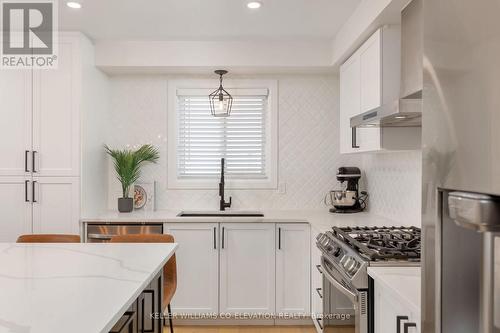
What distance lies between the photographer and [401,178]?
3072mm

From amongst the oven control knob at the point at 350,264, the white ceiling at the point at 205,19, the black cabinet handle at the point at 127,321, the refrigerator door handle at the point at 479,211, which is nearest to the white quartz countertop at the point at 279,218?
the oven control knob at the point at 350,264

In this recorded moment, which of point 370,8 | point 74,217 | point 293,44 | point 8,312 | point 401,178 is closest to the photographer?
point 8,312

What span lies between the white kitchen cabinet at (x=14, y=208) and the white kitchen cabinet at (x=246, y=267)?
1676 mm

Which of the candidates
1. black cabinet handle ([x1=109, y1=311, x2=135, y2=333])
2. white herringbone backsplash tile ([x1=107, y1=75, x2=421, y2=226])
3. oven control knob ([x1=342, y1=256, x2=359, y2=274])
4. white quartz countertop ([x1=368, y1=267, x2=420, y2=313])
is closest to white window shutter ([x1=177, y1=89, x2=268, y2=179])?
white herringbone backsplash tile ([x1=107, y1=75, x2=421, y2=226])

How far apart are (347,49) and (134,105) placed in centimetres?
215

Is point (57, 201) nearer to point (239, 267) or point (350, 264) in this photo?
point (239, 267)

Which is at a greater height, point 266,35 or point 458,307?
point 266,35

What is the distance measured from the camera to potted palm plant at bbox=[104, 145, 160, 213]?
12.3 ft

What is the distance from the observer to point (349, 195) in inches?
143

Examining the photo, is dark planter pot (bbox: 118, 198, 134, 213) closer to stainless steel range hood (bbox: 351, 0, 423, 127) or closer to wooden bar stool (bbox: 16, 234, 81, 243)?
wooden bar stool (bbox: 16, 234, 81, 243)

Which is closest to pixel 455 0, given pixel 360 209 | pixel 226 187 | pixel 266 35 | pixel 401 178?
pixel 401 178

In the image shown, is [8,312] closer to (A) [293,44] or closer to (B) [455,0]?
(B) [455,0]

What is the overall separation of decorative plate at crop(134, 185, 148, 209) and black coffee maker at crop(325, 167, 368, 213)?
5.93 ft

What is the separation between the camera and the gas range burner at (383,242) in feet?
6.41
